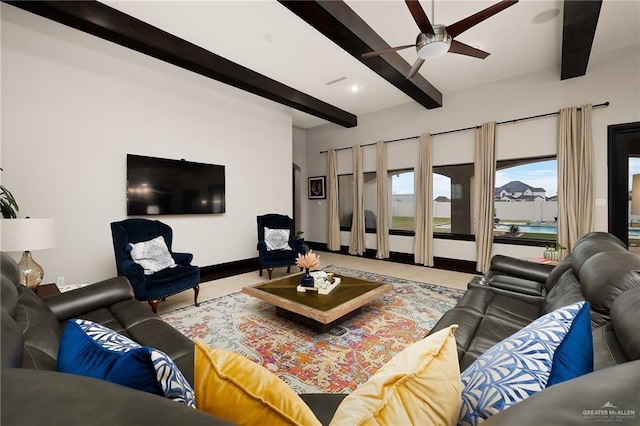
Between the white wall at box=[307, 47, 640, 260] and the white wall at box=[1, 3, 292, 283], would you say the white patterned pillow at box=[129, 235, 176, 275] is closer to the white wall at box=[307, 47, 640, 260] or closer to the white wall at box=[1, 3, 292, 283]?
the white wall at box=[1, 3, 292, 283]

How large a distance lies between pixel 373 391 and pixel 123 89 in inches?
184

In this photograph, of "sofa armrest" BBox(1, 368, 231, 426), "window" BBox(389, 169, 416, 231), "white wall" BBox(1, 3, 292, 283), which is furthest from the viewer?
"window" BBox(389, 169, 416, 231)

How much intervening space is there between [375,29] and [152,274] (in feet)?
12.2

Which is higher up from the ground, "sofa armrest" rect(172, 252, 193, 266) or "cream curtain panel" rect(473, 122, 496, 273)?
"cream curtain panel" rect(473, 122, 496, 273)

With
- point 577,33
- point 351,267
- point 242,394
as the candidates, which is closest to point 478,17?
point 577,33

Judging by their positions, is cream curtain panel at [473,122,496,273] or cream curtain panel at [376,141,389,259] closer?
cream curtain panel at [473,122,496,273]

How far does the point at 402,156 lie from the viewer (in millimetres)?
5836

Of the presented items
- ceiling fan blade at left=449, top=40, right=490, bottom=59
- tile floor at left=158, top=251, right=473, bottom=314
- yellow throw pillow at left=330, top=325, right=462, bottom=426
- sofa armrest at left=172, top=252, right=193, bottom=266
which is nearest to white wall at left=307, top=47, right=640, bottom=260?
tile floor at left=158, top=251, right=473, bottom=314

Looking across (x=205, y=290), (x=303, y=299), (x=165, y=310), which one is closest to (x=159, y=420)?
(x=303, y=299)

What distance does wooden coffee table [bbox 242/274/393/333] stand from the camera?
2371 mm

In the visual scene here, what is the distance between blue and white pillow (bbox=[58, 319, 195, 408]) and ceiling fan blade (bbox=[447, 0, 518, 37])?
2.89 metres

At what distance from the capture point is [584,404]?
0.42 m

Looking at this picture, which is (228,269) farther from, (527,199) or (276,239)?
(527,199)

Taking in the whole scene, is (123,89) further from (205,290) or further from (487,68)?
(487,68)
